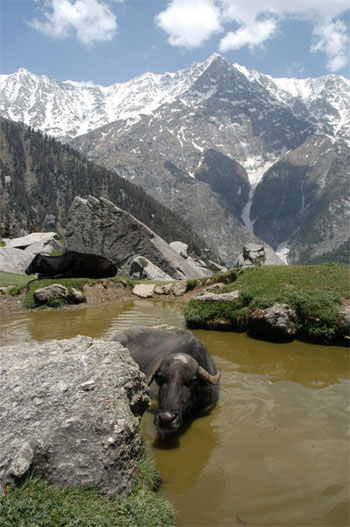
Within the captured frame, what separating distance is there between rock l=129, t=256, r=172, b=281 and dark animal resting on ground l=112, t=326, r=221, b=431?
59.7ft

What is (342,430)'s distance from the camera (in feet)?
19.2

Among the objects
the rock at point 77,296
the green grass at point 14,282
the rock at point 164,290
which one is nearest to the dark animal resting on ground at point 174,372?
the rock at point 77,296

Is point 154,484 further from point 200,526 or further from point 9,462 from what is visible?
point 9,462

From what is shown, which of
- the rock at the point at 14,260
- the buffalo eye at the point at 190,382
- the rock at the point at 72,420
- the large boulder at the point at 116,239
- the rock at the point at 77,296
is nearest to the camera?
the rock at the point at 72,420

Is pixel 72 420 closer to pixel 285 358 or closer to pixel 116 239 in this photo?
pixel 285 358

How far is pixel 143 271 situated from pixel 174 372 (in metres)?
21.3

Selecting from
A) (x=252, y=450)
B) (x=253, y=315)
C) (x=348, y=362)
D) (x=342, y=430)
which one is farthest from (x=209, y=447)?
(x=253, y=315)

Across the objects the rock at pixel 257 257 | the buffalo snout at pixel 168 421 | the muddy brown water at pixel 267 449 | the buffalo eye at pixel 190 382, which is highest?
the rock at pixel 257 257

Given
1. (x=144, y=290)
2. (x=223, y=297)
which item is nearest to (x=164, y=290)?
(x=144, y=290)

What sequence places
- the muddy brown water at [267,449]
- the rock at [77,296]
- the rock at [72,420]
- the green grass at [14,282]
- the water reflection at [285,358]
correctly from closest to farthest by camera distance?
the rock at [72,420], the muddy brown water at [267,449], the water reflection at [285,358], the rock at [77,296], the green grass at [14,282]

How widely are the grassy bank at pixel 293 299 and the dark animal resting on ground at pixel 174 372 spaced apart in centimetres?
479

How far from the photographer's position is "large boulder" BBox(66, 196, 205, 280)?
101ft

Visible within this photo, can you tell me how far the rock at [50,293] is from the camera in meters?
16.9

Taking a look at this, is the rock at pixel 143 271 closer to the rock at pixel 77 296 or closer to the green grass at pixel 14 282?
the green grass at pixel 14 282
